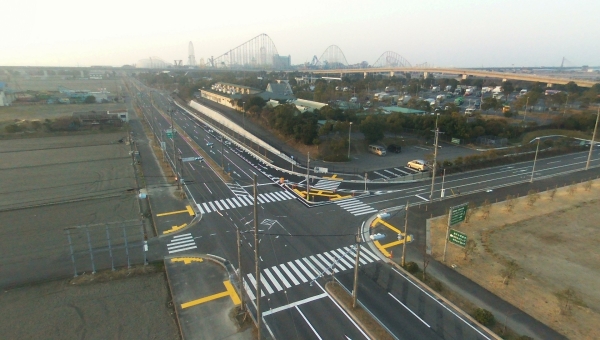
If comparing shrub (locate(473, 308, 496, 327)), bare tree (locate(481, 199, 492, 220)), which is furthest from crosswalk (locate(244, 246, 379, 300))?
bare tree (locate(481, 199, 492, 220))

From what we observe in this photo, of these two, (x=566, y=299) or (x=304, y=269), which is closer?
(x=566, y=299)

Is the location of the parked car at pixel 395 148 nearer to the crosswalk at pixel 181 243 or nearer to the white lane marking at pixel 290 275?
the white lane marking at pixel 290 275

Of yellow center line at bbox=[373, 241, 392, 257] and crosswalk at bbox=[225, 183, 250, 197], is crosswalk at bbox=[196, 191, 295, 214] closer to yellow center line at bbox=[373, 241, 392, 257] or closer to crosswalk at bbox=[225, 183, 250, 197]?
crosswalk at bbox=[225, 183, 250, 197]

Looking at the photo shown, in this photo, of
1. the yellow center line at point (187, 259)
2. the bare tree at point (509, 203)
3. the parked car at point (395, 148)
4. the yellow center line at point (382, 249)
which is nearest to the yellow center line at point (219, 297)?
the yellow center line at point (187, 259)

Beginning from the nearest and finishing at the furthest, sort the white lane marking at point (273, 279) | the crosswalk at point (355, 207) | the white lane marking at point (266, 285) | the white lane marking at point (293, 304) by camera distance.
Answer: the white lane marking at point (293, 304) < the white lane marking at point (266, 285) < the white lane marking at point (273, 279) < the crosswalk at point (355, 207)

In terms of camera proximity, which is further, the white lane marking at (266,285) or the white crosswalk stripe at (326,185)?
A: the white crosswalk stripe at (326,185)

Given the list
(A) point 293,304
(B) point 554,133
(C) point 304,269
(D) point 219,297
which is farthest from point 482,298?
(B) point 554,133

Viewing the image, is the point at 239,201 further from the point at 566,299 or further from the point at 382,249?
the point at 566,299
